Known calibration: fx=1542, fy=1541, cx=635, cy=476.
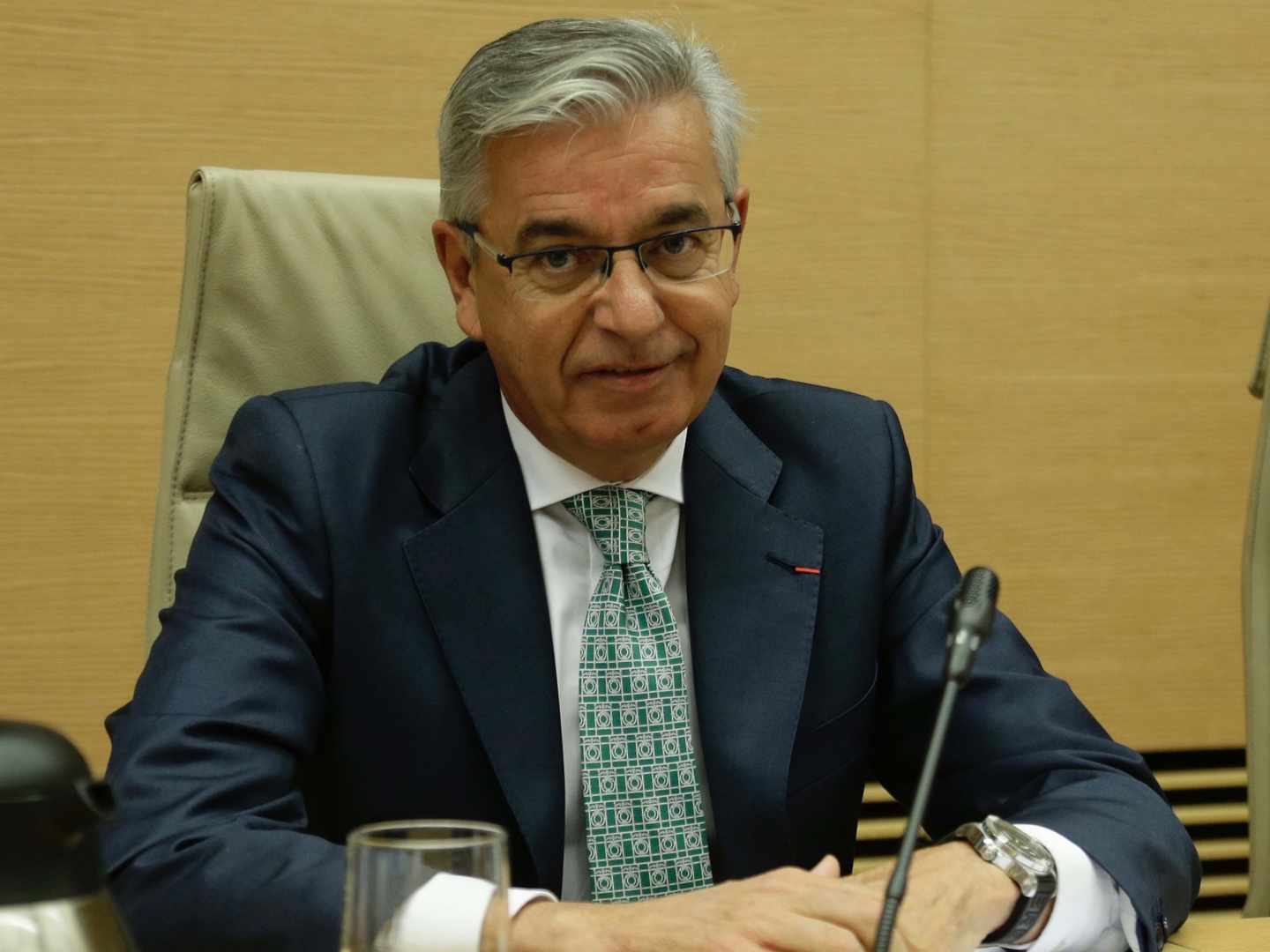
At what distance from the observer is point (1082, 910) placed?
126 centimetres

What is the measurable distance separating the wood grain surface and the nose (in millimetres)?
1078

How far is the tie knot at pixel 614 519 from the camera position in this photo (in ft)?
5.07

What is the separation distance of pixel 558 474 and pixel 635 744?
290mm

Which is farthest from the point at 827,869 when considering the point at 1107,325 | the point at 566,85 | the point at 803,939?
the point at 1107,325

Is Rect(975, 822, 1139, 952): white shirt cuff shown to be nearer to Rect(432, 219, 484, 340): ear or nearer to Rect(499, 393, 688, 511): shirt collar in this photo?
Rect(499, 393, 688, 511): shirt collar

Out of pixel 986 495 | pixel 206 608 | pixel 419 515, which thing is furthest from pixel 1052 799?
pixel 986 495

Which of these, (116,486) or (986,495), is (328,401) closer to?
(116,486)

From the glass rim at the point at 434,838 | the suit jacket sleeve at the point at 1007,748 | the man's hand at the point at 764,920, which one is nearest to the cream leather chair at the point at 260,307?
the suit jacket sleeve at the point at 1007,748

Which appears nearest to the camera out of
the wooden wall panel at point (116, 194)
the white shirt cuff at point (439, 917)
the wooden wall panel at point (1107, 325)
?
the white shirt cuff at point (439, 917)

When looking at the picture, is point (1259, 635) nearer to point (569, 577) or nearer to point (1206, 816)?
point (569, 577)

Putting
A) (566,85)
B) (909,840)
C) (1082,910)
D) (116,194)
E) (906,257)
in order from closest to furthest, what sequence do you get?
(909,840) → (1082,910) → (566,85) → (116,194) → (906,257)

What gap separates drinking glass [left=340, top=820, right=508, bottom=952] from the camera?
67 cm

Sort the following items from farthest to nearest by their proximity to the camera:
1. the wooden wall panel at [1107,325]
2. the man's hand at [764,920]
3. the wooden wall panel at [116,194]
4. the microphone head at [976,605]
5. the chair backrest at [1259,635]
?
the wooden wall panel at [1107,325]
the wooden wall panel at [116,194]
the chair backrest at [1259,635]
the man's hand at [764,920]
the microphone head at [976,605]

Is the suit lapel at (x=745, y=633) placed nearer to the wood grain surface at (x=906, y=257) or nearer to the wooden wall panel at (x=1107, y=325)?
the wood grain surface at (x=906, y=257)
